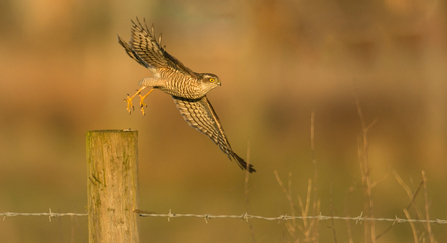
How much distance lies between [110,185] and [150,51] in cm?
208

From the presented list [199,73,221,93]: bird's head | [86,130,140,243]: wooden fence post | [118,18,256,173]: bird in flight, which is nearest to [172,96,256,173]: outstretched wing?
[118,18,256,173]: bird in flight

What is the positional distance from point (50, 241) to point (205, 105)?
490 centimetres

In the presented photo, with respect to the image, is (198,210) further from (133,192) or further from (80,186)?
(133,192)

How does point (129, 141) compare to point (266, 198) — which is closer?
point (129, 141)

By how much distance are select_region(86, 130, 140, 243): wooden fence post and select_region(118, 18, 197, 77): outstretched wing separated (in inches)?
64.5

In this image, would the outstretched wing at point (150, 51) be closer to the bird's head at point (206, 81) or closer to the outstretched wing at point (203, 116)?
the bird's head at point (206, 81)

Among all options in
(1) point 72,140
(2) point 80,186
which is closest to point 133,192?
(2) point 80,186

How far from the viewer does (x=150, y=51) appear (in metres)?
4.11

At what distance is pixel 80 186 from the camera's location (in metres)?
12.1

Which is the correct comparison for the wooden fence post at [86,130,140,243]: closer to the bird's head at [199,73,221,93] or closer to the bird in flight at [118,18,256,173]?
the bird in flight at [118,18,256,173]

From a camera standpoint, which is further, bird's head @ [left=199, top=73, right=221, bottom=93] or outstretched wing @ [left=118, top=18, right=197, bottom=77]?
bird's head @ [left=199, top=73, right=221, bottom=93]

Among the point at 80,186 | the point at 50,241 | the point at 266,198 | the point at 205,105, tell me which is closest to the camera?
the point at 205,105

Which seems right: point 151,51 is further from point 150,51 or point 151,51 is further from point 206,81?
point 206,81

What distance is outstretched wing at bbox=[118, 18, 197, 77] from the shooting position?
12.6 feet
